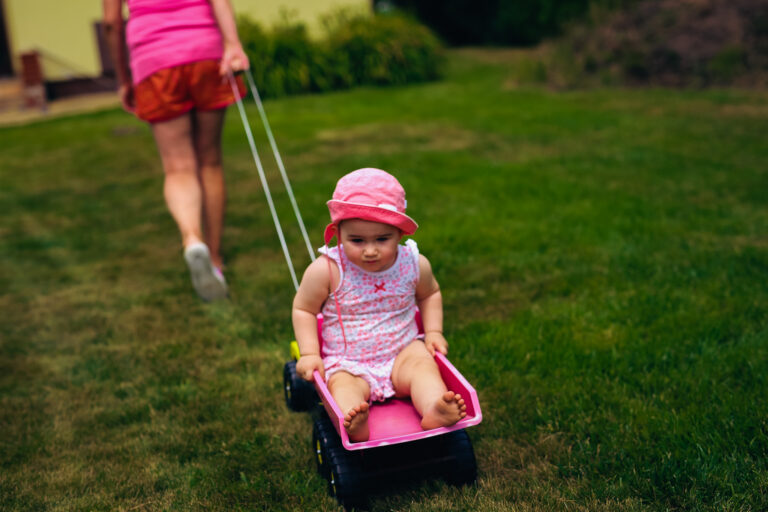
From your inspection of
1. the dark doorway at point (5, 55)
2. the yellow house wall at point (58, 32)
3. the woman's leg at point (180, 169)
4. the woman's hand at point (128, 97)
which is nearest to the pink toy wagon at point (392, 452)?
the woman's leg at point (180, 169)

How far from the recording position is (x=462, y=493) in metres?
2.47

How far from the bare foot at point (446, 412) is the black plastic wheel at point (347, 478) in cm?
26

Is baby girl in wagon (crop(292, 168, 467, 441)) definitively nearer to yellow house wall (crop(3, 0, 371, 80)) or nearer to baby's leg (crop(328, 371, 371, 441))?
baby's leg (crop(328, 371, 371, 441))

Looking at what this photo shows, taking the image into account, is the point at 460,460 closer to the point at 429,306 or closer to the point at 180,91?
the point at 429,306

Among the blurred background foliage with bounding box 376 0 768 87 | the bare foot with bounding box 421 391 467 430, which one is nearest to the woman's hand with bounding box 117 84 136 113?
the bare foot with bounding box 421 391 467 430

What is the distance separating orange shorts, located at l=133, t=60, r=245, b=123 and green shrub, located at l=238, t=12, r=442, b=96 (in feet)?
28.5

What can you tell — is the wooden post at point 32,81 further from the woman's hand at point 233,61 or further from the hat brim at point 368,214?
the hat brim at point 368,214

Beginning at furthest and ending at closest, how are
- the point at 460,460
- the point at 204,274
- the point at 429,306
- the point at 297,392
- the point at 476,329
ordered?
1. the point at 204,274
2. the point at 476,329
3. the point at 297,392
4. the point at 429,306
5. the point at 460,460

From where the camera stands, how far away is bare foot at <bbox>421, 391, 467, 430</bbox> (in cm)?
228

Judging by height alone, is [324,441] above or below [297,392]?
above

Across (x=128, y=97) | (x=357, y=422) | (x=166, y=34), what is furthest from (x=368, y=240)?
(x=128, y=97)

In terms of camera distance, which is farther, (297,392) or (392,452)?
(297,392)

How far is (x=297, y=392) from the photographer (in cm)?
300

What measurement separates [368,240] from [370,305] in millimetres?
301
